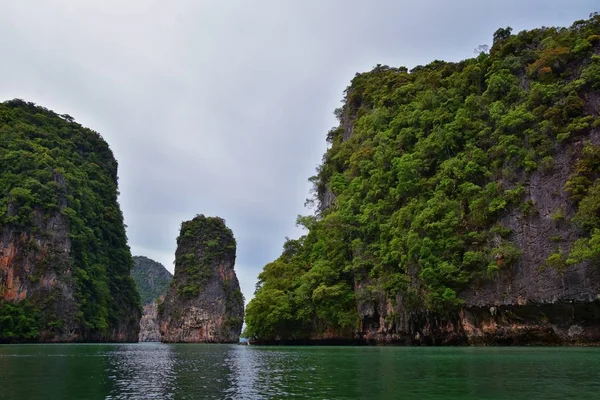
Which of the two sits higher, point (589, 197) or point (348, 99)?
point (348, 99)

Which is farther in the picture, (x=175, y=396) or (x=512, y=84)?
(x=512, y=84)

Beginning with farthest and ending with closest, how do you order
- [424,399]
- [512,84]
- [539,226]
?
1. [512,84]
2. [539,226]
3. [424,399]

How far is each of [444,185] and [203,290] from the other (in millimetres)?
65636

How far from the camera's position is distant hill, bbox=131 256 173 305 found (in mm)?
162250

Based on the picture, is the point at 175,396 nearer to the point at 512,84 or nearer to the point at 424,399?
the point at 424,399

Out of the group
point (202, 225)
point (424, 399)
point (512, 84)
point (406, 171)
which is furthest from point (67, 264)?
point (424, 399)

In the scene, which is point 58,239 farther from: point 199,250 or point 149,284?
point 149,284

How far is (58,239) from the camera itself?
6625 centimetres

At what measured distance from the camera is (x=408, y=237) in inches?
1451

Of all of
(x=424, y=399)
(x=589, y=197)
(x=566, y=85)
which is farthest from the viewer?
(x=566, y=85)

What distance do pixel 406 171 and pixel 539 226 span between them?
11.9 metres

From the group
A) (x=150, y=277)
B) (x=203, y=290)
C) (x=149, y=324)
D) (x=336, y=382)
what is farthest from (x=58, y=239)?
(x=150, y=277)

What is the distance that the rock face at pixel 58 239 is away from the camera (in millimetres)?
59688

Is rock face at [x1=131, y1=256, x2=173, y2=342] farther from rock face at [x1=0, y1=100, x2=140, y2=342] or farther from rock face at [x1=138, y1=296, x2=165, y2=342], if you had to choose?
rock face at [x1=0, y1=100, x2=140, y2=342]
